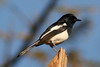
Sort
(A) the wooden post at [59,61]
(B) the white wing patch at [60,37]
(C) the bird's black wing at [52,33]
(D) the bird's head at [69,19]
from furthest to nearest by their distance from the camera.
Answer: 1. (D) the bird's head at [69,19]
2. (B) the white wing patch at [60,37]
3. (C) the bird's black wing at [52,33]
4. (A) the wooden post at [59,61]

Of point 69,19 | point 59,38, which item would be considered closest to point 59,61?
point 59,38

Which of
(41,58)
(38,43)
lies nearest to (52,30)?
(38,43)

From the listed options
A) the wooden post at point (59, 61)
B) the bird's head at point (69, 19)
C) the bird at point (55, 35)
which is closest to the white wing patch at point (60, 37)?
the bird at point (55, 35)

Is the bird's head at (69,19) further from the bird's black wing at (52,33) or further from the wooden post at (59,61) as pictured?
the wooden post at (59,61)

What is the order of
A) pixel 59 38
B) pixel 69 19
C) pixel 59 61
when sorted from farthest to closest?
1. pixel 69 19
2. pixel 59 38
3. pixel 59 61

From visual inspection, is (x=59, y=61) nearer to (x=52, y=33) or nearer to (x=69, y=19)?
(x=52, y=33)

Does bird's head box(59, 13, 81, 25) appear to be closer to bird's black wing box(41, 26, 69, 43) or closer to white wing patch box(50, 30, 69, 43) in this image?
bird's black wing box(41, 26, 69, 43)

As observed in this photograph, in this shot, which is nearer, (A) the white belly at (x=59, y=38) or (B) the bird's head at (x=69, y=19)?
(A) the white belly at (x=59, y=38)

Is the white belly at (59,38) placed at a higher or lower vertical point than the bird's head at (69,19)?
lower

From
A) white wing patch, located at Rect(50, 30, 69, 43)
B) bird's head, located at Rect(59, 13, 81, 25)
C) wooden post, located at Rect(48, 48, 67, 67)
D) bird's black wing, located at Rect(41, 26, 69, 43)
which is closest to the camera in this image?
wooden post, located at Rect(48, 48, 67, 67)

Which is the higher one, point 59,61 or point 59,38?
point 59,38

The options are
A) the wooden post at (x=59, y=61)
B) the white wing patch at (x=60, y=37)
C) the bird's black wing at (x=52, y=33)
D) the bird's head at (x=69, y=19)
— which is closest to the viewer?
the wooden post at (x=59, y=61)

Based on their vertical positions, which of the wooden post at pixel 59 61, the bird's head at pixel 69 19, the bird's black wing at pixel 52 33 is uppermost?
the bird's head at pixel 69 19

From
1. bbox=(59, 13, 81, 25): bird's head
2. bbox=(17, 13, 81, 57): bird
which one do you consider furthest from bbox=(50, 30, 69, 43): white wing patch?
bbox=(59, 13, 81, 25): bird's head
